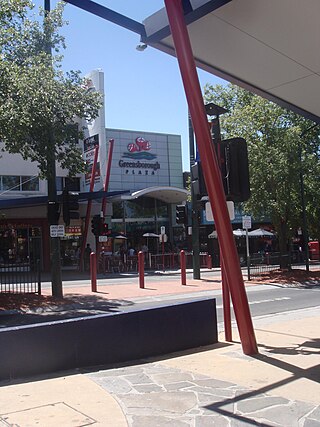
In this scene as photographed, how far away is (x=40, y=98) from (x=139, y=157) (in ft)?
96.8

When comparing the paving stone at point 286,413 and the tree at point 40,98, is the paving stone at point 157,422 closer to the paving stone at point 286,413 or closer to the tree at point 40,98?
the paving stone at point 286,413

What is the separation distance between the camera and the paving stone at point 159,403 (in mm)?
5008

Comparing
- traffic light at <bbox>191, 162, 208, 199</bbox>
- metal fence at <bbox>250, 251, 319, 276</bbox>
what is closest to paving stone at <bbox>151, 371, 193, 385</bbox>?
traffic light at <bbox>191, 162, 208, 199</bbox>

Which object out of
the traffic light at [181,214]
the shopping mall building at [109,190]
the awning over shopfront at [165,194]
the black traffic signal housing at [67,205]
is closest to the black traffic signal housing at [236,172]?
the black traffic signal housing at [67,205]

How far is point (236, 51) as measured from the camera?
7.56 metres

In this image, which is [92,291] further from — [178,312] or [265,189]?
[178,312]

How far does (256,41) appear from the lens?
7297mm

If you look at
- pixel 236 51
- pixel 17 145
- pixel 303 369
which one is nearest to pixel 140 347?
pixel 303 369

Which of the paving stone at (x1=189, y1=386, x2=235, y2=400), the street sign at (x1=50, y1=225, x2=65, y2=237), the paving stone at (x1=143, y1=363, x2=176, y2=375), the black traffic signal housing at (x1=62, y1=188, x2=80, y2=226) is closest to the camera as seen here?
the paving stone at (x1=189, y1=386, x2=235, y2=400)

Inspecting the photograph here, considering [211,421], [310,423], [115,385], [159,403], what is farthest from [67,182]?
[310,423]

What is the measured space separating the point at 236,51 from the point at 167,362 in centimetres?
488

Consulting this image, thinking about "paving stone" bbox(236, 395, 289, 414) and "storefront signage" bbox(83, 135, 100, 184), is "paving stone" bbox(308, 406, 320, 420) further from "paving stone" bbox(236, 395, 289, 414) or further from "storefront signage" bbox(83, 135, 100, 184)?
"storefront signage" bbox(83, 135, 100, 184)

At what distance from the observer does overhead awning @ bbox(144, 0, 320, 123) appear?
21.4 ft

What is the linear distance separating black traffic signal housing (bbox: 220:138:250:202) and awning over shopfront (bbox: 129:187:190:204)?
972 inches
